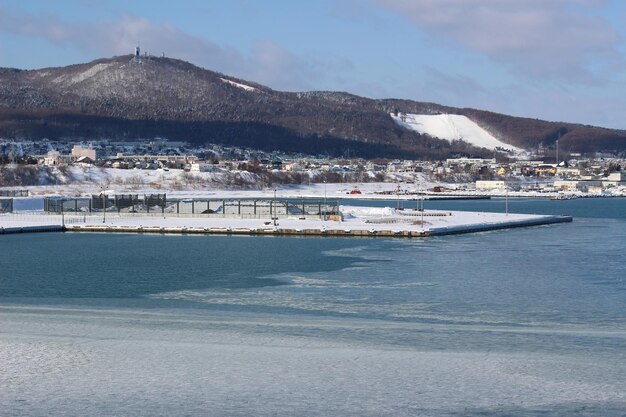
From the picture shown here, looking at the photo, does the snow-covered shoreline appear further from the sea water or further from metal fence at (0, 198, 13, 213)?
the sea water

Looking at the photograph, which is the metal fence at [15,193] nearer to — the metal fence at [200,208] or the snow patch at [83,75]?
the metal fence at [200,208]

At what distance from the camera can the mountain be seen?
5448 inches

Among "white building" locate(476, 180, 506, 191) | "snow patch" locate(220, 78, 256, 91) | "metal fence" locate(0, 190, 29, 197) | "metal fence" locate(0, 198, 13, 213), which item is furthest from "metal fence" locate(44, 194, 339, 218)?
"snow patch" locate(220, 78, 256, 91)

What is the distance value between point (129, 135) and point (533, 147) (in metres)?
94.5

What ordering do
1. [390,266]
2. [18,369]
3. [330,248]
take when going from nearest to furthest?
[18,369] < [390,266] < [330,248]

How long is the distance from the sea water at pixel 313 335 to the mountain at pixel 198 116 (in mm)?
110537

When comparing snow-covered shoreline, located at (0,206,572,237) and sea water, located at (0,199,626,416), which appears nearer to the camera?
sea water, located at (0,199,626,416)

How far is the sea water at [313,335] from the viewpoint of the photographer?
8414mm

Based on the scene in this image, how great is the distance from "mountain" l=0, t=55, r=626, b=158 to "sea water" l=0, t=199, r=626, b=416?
363 ft

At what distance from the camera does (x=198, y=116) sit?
519 ft

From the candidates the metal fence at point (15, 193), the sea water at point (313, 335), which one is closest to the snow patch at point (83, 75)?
the metal fence at point (15, 193)

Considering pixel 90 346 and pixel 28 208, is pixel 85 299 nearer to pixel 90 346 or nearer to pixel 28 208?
pixel 90 346

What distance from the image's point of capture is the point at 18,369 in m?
9.47

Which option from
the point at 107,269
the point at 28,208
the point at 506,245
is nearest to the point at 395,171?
the point at 28,208
